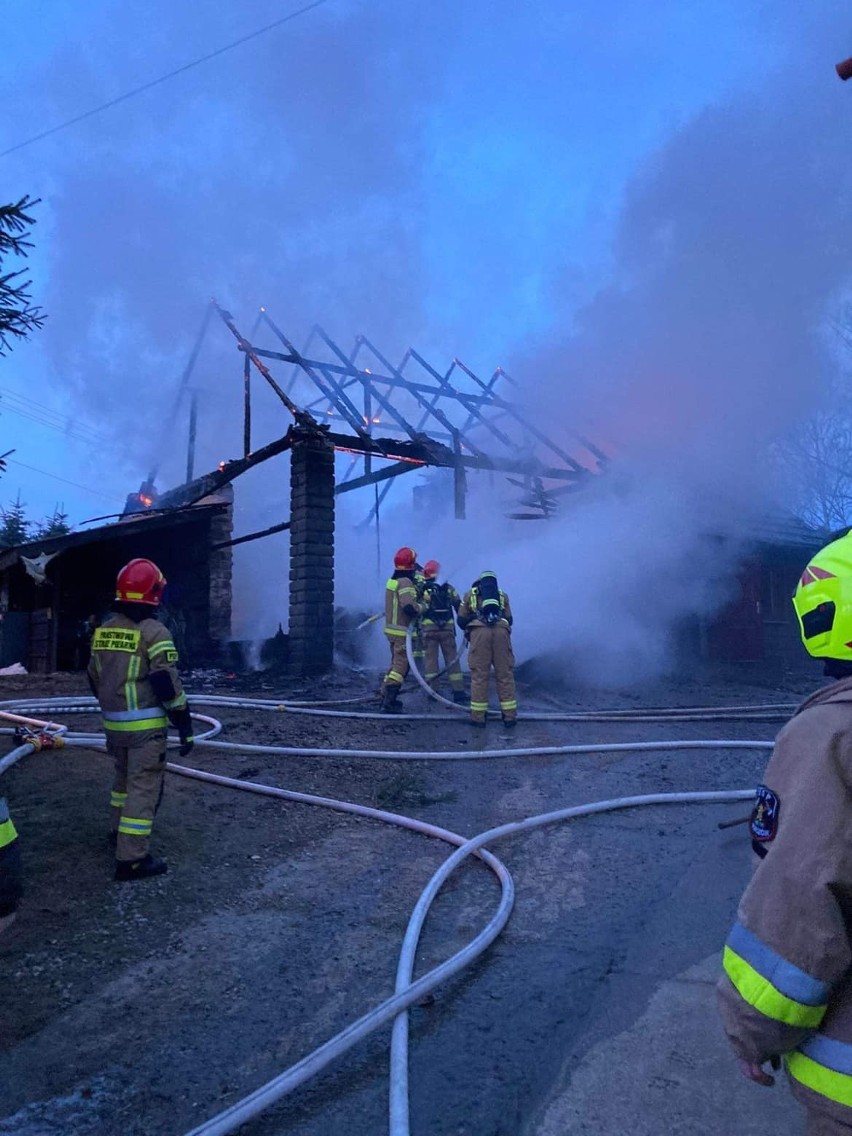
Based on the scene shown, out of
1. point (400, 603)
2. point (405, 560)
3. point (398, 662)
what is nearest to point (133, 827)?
point (398, 662)

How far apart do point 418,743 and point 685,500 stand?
7.47 m

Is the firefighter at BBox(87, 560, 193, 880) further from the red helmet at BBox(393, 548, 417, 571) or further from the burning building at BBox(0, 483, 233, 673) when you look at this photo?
the burning building at BBox(0, 483, 233, 673)

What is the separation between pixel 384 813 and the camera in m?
4.70

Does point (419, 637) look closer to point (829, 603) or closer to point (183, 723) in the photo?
point (183, 723)

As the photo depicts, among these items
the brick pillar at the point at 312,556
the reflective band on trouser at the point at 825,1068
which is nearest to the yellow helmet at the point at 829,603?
the reflective band on trouser at the point at 825,1068

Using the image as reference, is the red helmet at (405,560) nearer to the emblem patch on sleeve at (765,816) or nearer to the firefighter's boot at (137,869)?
the firefighter's boot at (137,869)

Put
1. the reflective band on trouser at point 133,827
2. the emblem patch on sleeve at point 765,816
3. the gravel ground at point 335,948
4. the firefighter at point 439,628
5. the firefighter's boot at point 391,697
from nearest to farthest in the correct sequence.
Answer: the emblem patch on sleeve at point 765,816
the gravel ground at point 335,948
the reflective band on trouser at point 133,827
the firefighter's boot at point 391,697
the firefighter at point 439,628

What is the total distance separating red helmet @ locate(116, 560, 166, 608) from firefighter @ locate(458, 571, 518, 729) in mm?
3933

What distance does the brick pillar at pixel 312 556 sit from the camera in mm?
10109

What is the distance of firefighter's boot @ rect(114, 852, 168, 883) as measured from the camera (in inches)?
147

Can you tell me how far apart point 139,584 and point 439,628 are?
527 cm

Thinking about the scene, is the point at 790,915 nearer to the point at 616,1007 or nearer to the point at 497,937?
the point at 616,1007

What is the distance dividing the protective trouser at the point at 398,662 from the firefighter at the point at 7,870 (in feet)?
20.5

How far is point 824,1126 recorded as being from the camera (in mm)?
1246
